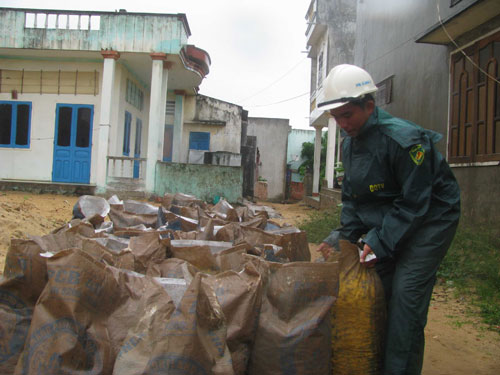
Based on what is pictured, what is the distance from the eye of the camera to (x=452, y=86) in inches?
300

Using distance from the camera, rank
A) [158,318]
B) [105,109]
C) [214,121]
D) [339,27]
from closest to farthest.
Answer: [158,318] → [105,109] → [214,121] → [339,27]

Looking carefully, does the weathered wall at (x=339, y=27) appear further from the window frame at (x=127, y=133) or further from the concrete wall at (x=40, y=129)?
the concrete wall at (x=40, y=129)

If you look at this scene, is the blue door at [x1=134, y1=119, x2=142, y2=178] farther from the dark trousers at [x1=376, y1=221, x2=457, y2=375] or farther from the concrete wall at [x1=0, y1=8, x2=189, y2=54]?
the dark trousers at [x1=376, y1=221, x2=457, y2=375]

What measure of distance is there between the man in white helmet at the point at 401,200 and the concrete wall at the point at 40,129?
11310 mm

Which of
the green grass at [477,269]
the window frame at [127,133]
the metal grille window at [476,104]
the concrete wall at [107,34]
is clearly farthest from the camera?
the window frame at [127,133]

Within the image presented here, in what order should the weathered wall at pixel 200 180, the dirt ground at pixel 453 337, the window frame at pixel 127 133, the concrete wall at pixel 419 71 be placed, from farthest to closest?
the window frame at pixel 127 133
the weathered wall at pixel 200 180
the concrete wall at pixel 419 71
the dirt ground at pixel 453 337

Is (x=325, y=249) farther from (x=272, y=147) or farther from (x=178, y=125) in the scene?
(x=272, y=147)

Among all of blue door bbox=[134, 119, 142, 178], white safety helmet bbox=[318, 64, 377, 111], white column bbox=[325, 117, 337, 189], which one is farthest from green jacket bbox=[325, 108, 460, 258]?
white column bbox=[325, 117, 337, 189]

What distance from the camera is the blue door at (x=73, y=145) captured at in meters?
12.4

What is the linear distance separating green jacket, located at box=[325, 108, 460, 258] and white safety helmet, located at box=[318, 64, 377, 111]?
0.49 feet

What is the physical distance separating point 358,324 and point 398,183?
0.74 m

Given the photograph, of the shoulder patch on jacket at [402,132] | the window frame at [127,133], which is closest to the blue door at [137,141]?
the window frame at [127,133]

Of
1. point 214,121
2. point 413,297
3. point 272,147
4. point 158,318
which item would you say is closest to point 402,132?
point 413,297

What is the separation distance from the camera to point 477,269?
4.86 meters
